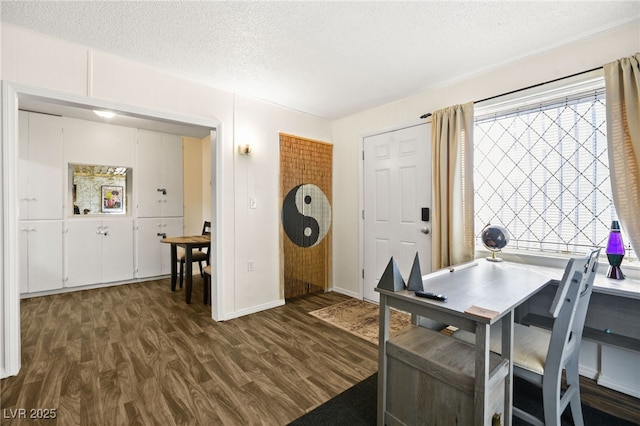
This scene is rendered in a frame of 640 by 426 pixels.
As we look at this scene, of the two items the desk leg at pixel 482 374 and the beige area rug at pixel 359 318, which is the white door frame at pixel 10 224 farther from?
the desk leg at pixel 482 374

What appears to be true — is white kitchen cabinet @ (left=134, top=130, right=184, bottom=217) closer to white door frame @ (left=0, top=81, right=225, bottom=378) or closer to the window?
white door frame @ (left=0, top=81, right=225, bottom=378)

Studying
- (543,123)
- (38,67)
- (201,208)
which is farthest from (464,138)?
(201,208)

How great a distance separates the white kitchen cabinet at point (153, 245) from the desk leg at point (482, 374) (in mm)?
4728

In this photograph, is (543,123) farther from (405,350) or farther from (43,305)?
(43,305)

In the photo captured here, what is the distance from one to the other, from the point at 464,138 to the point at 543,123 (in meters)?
0.58

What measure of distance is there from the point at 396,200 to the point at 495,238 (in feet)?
3.83

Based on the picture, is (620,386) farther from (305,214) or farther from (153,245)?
(153,245)

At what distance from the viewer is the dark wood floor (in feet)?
5.42

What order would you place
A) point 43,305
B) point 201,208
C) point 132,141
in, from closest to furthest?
point 43,305
point 132,141
point 201,208

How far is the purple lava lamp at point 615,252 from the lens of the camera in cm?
177

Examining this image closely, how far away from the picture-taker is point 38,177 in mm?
3740

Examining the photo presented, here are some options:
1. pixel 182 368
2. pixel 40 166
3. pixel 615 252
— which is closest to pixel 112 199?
pixel 40 166

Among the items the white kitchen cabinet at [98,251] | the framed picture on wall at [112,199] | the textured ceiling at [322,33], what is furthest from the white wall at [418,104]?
the framed picture on wall at [112,199]

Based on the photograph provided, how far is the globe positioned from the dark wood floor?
1024 millimetres
